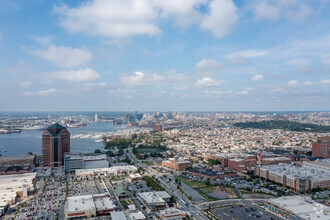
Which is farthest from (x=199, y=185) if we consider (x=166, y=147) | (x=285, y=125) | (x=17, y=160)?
(x=285, y=125)

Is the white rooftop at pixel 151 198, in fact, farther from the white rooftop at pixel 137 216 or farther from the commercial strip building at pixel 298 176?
the commercial strip building at pixel 298 176

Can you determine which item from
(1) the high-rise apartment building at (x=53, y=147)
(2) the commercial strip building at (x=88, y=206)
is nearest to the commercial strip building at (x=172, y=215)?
(2) the commercial strip building at (x=88, y=206)

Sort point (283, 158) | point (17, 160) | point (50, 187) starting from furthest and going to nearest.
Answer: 1. point (283, 158)
2. point (17, 160)
3. point (50, 187)

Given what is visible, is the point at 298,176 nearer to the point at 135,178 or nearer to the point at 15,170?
the point at 135,178

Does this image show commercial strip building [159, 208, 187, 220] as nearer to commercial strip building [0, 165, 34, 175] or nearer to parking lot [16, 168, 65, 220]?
parking lot [16, 168, 65, 220]

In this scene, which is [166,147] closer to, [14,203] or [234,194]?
[234,194]

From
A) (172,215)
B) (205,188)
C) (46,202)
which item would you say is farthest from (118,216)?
(205,188)
